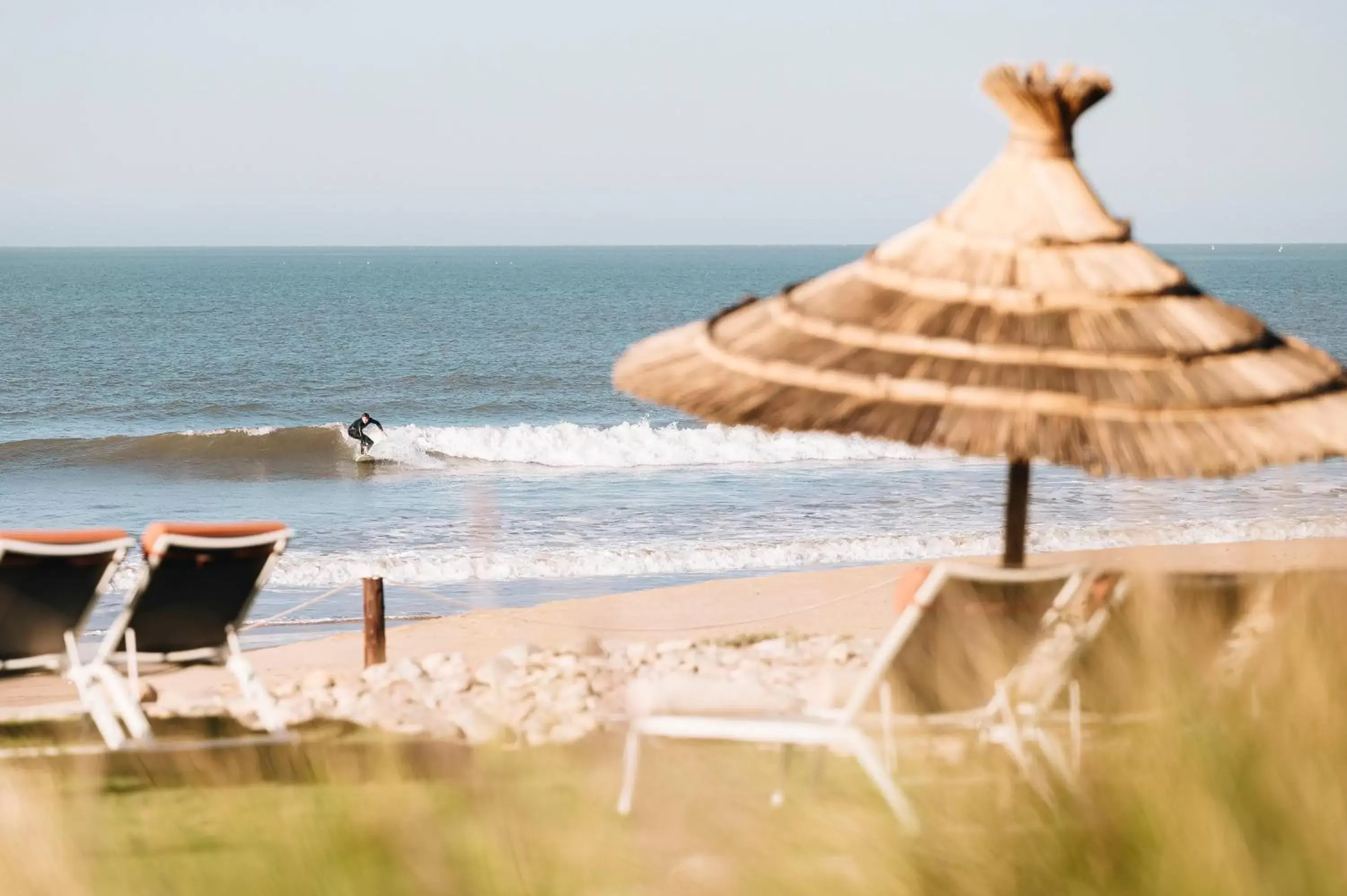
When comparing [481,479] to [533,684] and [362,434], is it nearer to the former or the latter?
[362,434]

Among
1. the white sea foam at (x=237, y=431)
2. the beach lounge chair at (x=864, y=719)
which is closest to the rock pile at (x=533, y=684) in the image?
the beach lounge chair at (x=864, y=719)

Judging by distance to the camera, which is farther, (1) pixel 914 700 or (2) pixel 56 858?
(1) pixel 914 700

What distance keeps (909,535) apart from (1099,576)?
525 inches

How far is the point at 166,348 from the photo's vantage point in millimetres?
52594

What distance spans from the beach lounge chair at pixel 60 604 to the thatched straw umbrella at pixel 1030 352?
7.17 feet

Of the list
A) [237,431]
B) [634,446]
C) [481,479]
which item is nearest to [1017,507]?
[481,479]

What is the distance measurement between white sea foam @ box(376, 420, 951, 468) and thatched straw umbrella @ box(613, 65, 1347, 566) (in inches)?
729

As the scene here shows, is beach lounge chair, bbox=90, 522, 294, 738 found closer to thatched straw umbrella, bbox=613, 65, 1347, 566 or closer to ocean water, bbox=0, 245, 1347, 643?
thatched straw umbrella, bbox=613, 65, 1347, 566

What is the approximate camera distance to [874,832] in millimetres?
2629

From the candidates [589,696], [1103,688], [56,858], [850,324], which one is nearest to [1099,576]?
[1103,688]

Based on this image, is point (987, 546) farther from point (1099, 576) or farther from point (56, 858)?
point (56, 858)

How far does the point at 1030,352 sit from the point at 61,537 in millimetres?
3453

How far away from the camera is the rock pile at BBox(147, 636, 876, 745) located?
7.00 m

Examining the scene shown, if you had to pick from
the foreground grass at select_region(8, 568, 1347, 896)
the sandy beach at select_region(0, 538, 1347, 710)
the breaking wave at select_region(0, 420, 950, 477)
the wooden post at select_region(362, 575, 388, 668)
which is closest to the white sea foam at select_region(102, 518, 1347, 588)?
the sandy beach at select_region(0, 538, 1347, 710)
